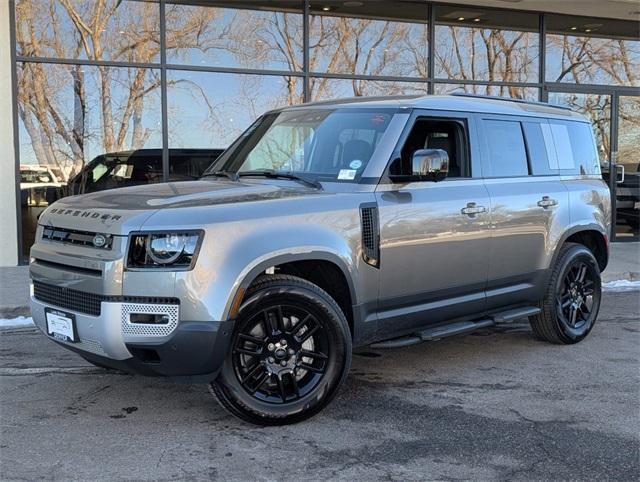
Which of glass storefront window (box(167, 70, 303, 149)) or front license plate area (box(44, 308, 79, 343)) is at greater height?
glass storefront window (box(167, 70, 303, 149))

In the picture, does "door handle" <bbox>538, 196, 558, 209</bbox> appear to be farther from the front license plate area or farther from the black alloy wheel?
the front license plate area

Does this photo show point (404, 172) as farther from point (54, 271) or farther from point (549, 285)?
point (54, 271)

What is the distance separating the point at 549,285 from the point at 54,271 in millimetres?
3922

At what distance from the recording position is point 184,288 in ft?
11.6

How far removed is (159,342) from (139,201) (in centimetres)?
89

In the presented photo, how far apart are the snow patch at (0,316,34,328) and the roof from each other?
3607 mm

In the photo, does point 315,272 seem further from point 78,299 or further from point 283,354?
point 78,299

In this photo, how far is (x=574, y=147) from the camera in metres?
6.16

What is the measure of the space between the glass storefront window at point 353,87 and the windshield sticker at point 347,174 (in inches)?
281

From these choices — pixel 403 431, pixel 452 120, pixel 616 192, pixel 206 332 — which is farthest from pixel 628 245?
pixel 206 332

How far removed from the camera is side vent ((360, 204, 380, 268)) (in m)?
4.28

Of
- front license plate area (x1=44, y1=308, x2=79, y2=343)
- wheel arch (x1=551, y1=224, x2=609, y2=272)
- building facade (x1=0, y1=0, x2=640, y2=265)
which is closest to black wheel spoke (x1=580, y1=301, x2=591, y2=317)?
wheel arch (x1=551, y1=224, x2=609, y2=272)

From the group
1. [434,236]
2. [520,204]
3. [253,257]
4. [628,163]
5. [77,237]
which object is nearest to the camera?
[253,257]

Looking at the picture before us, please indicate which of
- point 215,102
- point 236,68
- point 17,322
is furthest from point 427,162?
point 236,68
